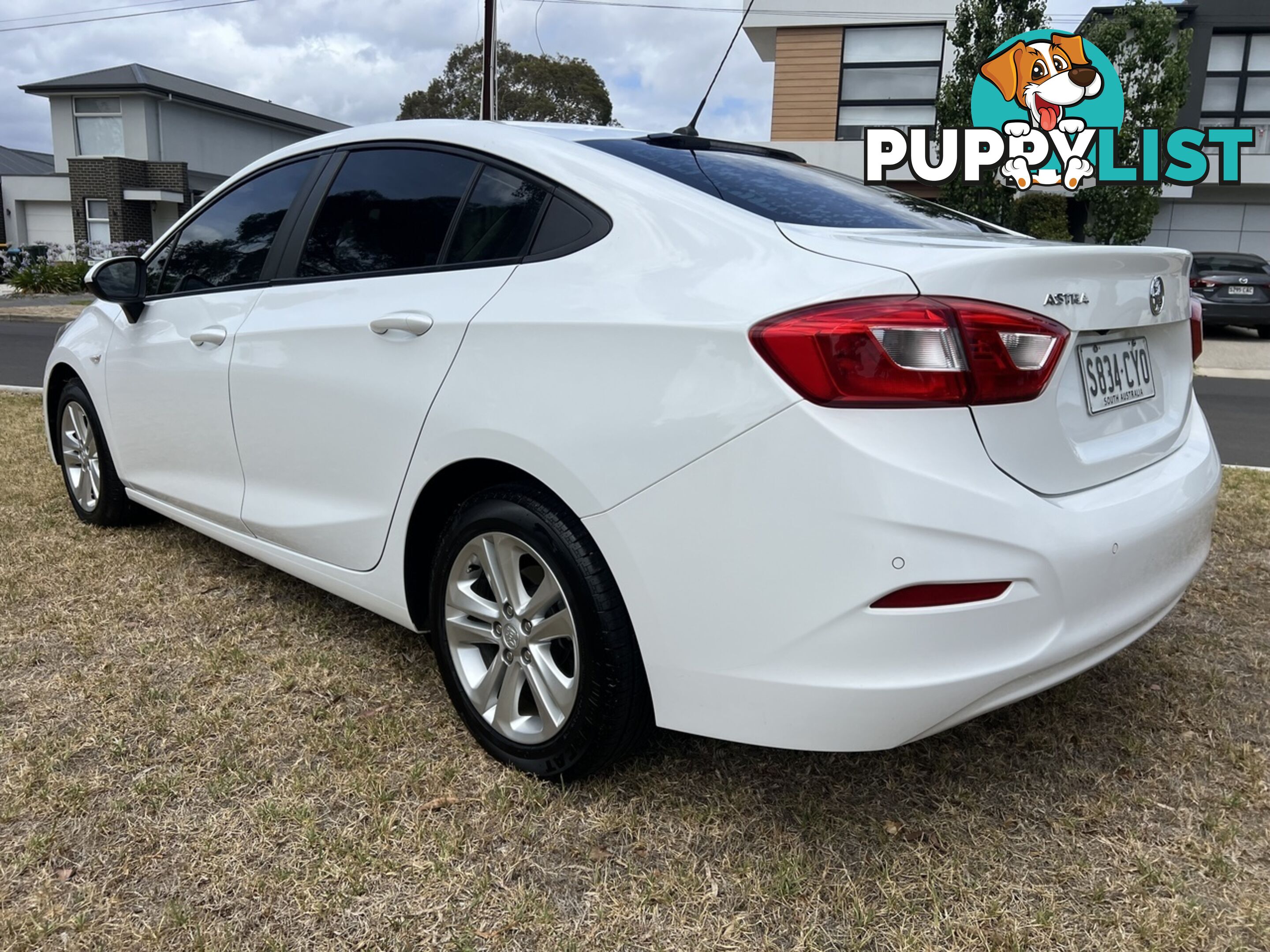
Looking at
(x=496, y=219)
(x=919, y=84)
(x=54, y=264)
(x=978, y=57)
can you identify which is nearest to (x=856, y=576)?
(x=496, y=219)

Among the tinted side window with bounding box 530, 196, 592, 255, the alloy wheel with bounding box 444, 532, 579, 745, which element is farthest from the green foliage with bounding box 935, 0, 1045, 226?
the alloy wheel with bounding box 444, 532, 579, 745

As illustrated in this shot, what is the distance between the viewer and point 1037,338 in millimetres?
1928

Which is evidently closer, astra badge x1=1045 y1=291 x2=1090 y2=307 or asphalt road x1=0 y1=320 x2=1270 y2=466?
astra badge x1=1045 y1=291 x2=1090 y2=307

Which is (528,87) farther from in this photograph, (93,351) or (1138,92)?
(93,351)

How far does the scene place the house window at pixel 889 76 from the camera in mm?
21391

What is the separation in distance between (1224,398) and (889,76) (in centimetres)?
1349

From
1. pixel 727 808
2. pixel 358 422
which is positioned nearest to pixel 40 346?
pixel 358 422

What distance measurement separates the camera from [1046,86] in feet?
62.1

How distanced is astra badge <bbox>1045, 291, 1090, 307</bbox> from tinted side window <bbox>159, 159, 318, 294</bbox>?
91.2 inches

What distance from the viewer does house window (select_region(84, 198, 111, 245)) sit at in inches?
1292

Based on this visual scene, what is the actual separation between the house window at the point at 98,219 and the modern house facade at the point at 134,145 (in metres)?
0.03

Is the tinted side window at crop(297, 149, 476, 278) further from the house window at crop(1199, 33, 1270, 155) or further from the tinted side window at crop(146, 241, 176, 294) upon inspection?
the house window at crop(1199, 33, 1270, 155)

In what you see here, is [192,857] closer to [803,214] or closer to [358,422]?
[358,422]

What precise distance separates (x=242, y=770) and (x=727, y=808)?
1.22m
